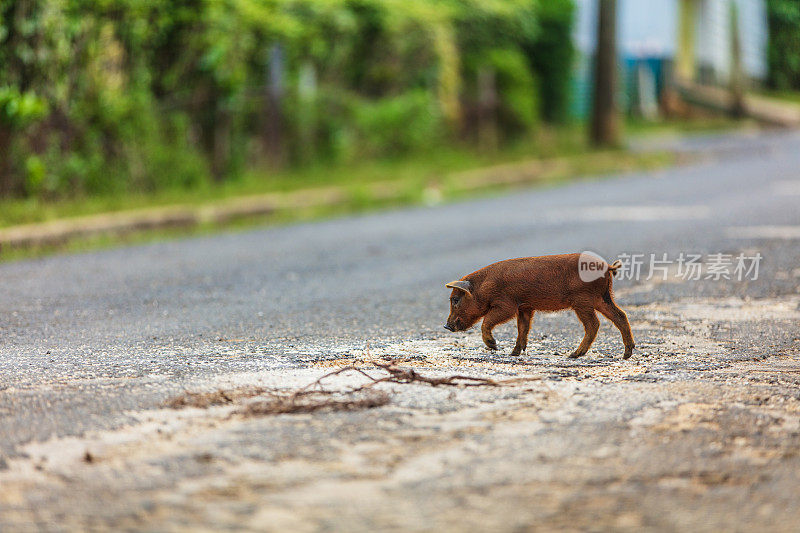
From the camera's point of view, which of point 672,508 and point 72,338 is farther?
point 72,338

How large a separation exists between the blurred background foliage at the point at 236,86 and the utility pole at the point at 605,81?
118 centimetres

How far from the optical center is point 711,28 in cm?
3003

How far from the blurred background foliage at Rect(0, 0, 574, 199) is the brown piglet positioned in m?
6.29

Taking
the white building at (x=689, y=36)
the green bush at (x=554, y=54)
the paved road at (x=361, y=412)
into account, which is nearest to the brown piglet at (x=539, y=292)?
the paved road at (x=361, y=412)

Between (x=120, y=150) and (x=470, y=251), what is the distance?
14.3ft

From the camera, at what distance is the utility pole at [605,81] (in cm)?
1834

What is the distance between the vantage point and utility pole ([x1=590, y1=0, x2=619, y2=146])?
60.2 feet

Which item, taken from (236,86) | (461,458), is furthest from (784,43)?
(461,458)

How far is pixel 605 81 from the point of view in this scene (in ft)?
61.1

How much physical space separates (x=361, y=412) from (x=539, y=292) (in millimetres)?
878

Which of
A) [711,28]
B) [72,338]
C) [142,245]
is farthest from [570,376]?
[711,28]

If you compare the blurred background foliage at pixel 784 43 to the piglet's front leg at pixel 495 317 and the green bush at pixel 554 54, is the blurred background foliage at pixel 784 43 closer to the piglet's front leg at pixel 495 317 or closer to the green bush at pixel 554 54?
the green bush at pixel 554 54

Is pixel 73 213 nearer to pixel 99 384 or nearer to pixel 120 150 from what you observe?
pixel 120 150

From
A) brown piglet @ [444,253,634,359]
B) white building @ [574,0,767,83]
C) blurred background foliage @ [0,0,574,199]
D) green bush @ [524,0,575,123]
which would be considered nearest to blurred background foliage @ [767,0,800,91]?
white building @ [574,0,767,83]
